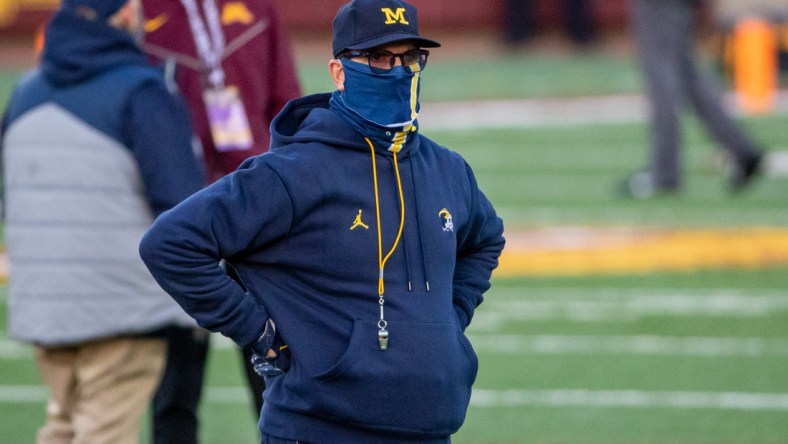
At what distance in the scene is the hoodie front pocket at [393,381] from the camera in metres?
3.94

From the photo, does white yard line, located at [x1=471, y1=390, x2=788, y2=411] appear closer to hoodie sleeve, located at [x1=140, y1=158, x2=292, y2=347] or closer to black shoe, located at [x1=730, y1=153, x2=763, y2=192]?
hoodie sleeve, located at [x1=140, y1=158, x2=292, y2=347]

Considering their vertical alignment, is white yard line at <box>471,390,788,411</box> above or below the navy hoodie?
below

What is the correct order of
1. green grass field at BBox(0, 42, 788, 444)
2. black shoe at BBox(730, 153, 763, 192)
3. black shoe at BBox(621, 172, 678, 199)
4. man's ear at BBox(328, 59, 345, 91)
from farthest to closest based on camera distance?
black shoe at BBox(621, 172, 678, 199) < black shoe at BBox(730, 153, 763, 192) < green grass field at BBox(0, 42, 788, 444) < man's ear at BBox(328, 59, 345, 91)

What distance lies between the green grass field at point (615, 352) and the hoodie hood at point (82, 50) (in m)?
2.35

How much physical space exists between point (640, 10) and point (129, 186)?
8.71 m

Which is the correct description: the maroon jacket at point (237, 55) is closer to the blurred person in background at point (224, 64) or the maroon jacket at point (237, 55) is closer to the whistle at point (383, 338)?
the blurred person in background at point (224, 64)

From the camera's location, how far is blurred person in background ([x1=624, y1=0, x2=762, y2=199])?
43.4 feet

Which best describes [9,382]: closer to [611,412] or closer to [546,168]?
[611,412]

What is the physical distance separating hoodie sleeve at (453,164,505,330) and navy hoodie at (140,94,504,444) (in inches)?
9.5

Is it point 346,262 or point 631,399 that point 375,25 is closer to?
point 346,262

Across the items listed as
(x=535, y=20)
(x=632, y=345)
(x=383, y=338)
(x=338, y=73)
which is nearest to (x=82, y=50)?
(x=338, y=73)

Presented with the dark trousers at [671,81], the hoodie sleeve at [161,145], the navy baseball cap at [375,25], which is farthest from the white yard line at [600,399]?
the dark trousers at [671,81]

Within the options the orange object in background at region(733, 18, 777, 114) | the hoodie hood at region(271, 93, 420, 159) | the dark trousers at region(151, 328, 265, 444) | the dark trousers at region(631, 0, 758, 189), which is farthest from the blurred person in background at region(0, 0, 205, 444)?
Result: the orange object in background at region(733, 18, 777, 114)

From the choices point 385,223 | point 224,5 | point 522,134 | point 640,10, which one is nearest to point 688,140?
point 522,134
